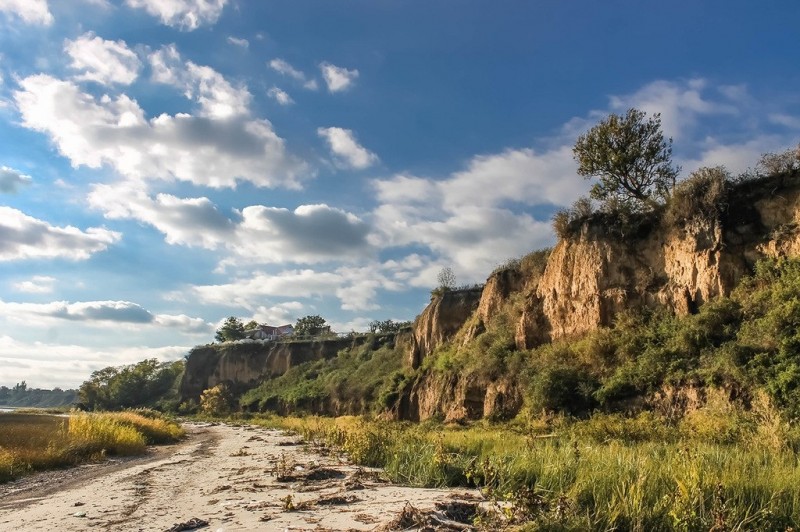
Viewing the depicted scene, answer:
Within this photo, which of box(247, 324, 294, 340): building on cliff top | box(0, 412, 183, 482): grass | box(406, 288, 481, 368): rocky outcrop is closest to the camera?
box(0, 412, 183, 482): grass

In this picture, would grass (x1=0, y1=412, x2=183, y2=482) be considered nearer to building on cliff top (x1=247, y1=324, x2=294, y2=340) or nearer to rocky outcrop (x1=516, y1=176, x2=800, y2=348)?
rocky outcrop (x1=516, y1=176, x2=800, y2=348)

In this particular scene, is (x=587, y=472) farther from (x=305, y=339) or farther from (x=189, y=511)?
(x=305, y=339)

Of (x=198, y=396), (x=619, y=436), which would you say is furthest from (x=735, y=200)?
(x=198, y=396)

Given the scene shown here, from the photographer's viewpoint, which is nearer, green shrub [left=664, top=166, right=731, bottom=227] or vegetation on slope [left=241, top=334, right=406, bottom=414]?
green shrub [left=664, top=166, right=731, bottom=227]

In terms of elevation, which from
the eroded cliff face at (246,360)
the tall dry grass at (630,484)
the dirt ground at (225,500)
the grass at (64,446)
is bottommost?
the grass at (64,446)

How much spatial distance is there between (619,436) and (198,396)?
79542mm

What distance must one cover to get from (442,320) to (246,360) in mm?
46887

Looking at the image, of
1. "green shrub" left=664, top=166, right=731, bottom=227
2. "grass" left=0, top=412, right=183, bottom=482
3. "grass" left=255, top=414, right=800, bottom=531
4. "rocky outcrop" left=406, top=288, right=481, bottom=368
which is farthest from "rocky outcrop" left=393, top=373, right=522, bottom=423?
"grass" left=255, top=414, right=800, bottom=531

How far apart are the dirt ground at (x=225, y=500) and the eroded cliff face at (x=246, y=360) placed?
58.1 meters

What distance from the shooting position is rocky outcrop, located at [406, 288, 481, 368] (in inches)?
1770

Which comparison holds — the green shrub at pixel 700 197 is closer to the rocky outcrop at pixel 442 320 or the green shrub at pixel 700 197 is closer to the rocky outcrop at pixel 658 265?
the rocky outcrop at pixel 658 265

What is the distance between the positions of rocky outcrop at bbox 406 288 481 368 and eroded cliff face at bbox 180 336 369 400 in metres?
25.3

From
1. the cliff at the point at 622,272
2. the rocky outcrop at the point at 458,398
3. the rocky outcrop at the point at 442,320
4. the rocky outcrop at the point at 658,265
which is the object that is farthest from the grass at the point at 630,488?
the rocky outcrop at the point at 442,320

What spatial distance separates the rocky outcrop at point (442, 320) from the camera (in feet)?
148
